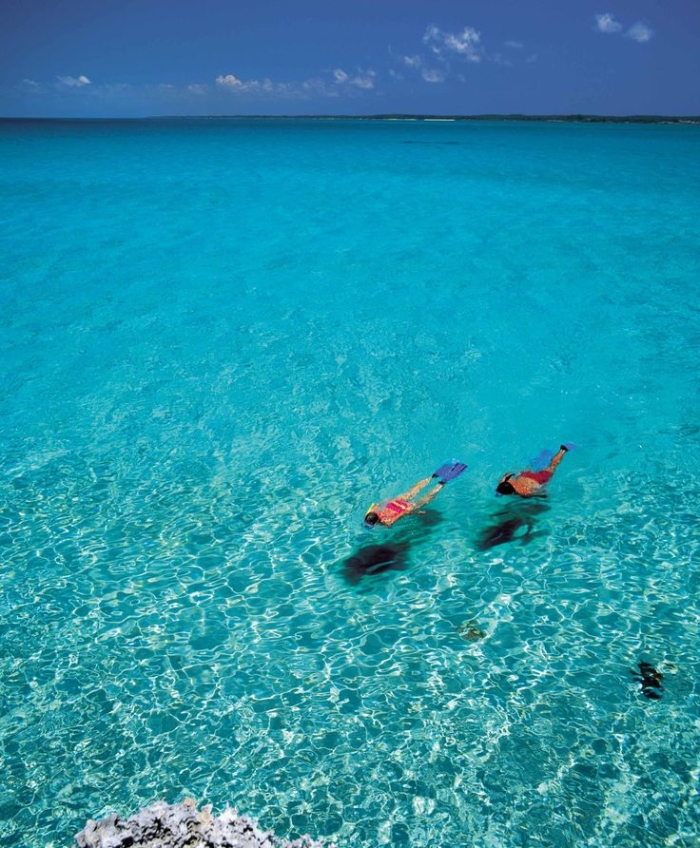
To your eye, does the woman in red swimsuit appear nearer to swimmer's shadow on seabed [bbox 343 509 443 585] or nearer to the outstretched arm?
swimmer's shadow on seabed [bbox 343 509 443 585]

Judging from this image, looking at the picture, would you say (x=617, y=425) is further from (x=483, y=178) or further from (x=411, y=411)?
(x=483, y=178)

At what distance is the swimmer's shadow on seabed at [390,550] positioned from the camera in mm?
6363

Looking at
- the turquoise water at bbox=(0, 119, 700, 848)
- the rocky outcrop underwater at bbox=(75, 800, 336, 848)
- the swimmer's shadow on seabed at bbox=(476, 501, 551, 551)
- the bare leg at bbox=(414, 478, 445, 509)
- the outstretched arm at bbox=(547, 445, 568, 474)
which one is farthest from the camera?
the outstretched arm at bbox=(547, 445, 568, 474)

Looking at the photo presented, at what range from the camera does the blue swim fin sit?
7784mm

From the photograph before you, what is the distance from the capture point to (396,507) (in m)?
7.05

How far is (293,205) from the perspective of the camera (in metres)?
23.2

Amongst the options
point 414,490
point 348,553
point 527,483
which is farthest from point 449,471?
point 348,553

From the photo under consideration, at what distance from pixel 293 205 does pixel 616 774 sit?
21.6 m

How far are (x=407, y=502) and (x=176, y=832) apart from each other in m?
4.68


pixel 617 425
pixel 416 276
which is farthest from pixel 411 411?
pixel 416 276

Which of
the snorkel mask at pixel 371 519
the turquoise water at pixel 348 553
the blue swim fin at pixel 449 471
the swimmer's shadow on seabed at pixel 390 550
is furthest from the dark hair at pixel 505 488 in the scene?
the snorkel mask at pixel 371 519

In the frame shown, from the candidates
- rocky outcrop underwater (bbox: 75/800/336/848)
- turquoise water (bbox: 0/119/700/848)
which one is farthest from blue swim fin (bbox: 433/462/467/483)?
rocky outcrop underwater (bbox: 75/800/336/848)

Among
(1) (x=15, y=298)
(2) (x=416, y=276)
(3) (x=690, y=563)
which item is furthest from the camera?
(2) (x=416, y=276)

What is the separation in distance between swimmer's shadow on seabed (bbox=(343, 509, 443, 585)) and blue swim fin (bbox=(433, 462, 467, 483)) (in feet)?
2.13
